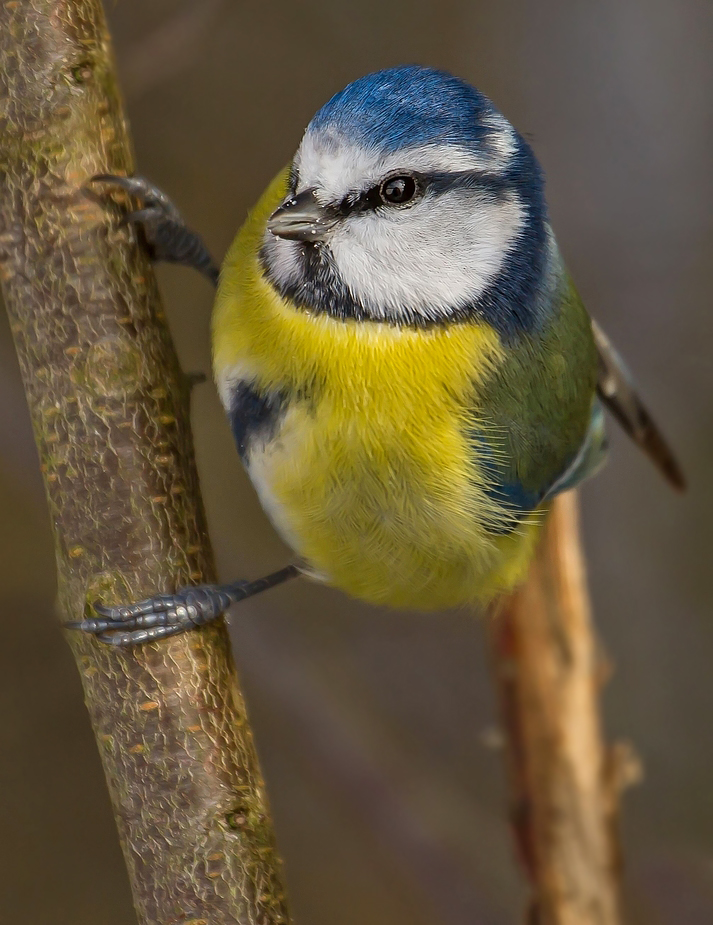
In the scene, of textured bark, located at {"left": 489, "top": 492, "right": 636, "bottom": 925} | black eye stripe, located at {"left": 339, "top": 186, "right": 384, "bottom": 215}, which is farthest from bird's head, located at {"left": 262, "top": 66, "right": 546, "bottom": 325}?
textured bark, located at {"left": 489, "top": 492, "right": 636, "bottom": 925}

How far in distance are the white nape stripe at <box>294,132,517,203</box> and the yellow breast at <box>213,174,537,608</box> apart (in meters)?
0.11

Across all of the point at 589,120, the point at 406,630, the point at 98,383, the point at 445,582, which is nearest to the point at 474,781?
the point at 406,630

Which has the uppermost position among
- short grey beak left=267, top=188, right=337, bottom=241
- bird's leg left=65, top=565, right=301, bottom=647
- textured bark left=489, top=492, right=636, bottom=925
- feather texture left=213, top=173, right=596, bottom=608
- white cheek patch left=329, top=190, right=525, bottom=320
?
short grey beak left=267, top=188, right=337, bottom=241

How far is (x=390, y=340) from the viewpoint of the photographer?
2.93 ft

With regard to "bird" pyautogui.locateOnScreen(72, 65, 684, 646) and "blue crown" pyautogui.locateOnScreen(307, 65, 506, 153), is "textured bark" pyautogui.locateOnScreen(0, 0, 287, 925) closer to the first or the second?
"bird" pyautogui.locateOnScreen(72, 65, 684, 646)

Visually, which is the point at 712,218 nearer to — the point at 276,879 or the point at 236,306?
the point at 236,306

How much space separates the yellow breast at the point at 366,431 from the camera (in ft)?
2.91

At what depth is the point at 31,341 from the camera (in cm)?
85

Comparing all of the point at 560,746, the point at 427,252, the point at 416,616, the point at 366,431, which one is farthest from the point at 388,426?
the point at 416,616

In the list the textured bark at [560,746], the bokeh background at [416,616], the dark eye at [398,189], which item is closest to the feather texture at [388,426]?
the dark eye at [398,189]

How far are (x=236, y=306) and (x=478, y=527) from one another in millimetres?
318

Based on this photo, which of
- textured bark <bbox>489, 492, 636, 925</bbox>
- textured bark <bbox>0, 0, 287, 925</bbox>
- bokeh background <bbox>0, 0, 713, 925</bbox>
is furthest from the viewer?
bokeh background <bbox>0, 0, 713, 925</bbox>

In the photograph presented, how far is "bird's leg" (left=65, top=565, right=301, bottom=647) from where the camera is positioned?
2.72 feet

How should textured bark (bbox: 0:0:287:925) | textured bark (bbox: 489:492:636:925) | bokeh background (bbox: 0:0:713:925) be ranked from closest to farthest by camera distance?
textured bark (bbox: 0:0:287:925)
textured bark (bbox: 489:492:636:925)
bokeh background (bbox: 0:0:713:925)
